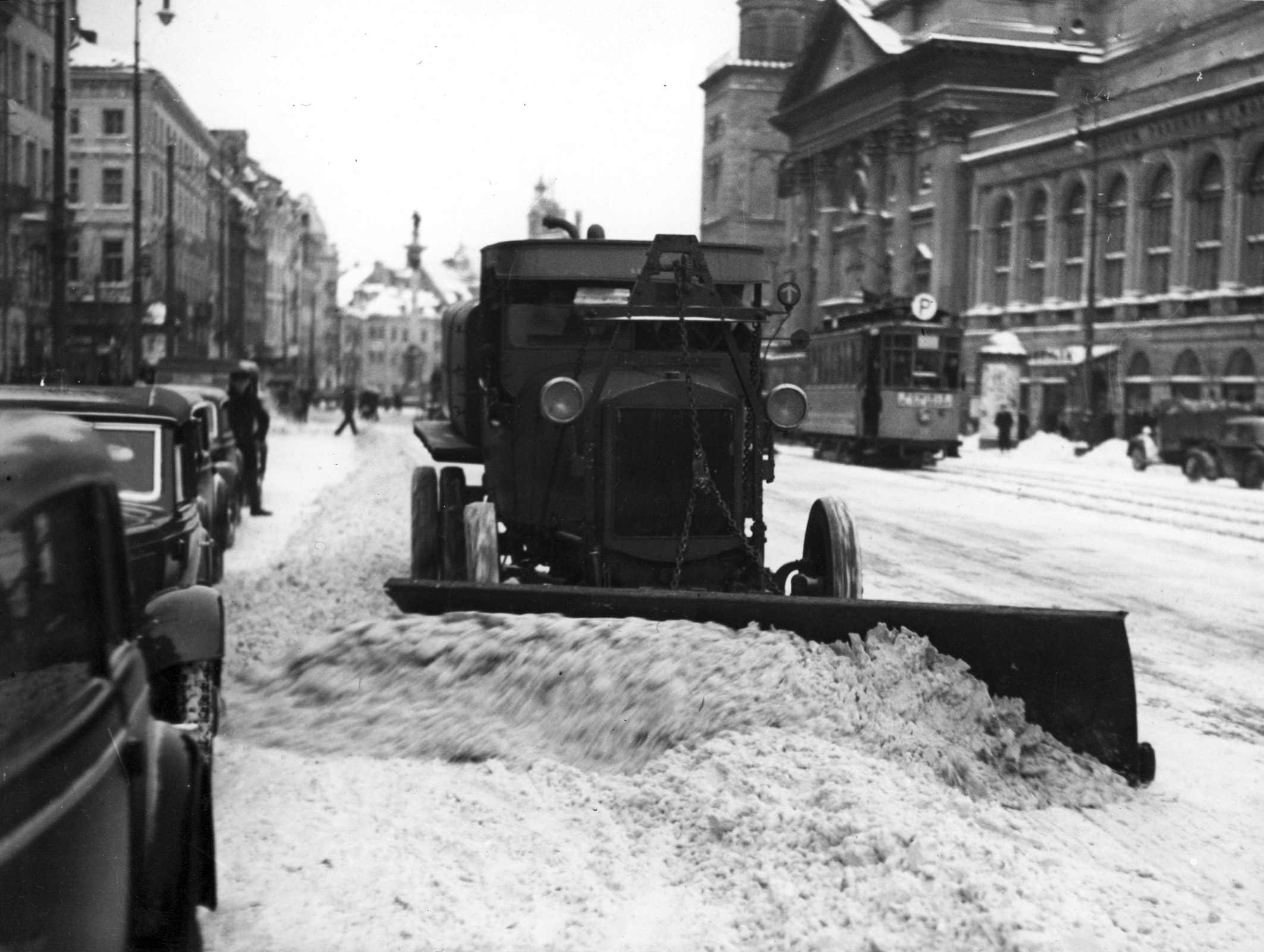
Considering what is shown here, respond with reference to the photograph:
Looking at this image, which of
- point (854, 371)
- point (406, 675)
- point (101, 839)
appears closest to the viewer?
point (101, 839)

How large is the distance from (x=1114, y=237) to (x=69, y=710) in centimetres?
5306

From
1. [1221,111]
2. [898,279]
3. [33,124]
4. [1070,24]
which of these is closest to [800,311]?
[898,279]

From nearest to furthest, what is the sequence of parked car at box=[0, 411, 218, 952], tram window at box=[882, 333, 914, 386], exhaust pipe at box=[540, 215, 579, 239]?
parked car at box=[0, 411, 218, 952], exhaust pipe at box=[540, 215, 579, 239], tram window at box=[882, 333, 914, 386]

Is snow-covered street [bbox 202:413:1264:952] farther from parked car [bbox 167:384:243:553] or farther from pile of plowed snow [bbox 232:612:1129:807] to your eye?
parked car [bbox 167:384:243:553]

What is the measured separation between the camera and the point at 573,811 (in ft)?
20.4

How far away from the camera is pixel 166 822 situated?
367 centimetres

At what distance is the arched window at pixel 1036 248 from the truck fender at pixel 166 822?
188 ft

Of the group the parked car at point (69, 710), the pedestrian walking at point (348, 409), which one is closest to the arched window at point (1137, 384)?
the pedestrian walking at point (348, 409)

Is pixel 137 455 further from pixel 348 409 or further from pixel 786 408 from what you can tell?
pixel 348 409

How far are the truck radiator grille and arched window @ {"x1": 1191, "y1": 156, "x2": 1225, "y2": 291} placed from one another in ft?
136

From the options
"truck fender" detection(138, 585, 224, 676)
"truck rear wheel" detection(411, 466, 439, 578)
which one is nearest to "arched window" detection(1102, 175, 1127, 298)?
"truck rear wheel" detection(411, 466, 439, 578)

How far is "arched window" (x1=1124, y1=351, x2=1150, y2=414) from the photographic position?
49.2m

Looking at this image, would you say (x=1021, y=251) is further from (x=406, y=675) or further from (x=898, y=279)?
(x=406, y=675)

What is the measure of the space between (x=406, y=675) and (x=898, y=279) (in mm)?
69358
